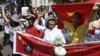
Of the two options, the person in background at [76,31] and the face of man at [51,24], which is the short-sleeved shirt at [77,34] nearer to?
the person in background at [76,31]

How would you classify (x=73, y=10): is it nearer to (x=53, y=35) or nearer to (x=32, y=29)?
(x=53, y=35)

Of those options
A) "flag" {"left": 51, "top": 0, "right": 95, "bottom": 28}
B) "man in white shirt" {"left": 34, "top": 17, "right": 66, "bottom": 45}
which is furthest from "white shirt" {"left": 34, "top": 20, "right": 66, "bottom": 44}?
"flag" {"left": 51, "top": 0, "right": 95, "bottom": 28}

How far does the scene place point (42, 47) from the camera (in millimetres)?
8695

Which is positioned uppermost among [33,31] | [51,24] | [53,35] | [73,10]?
[73,10]

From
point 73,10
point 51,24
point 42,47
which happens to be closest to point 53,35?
point 51,24

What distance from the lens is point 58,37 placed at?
8008 millimetres

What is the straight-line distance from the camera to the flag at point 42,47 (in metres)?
8.30

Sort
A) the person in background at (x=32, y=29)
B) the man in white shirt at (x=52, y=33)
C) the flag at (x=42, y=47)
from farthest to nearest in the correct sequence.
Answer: the person in background at (x=32, y=29), the flag at (x=42, y=47), the man in white shirt at (x=52, y=33)

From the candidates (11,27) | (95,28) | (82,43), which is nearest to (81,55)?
(82,43)

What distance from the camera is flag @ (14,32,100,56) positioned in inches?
327

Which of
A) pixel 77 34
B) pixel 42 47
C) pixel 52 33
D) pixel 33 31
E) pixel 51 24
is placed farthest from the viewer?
pixel 33 31

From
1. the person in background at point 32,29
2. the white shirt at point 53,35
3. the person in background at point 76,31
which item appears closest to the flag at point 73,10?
the person in background at point 76,31

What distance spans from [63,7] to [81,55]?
107 centimetres

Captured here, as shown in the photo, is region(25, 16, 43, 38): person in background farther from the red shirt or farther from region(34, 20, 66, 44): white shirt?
region(34, 20, 66, 44): white shirt
